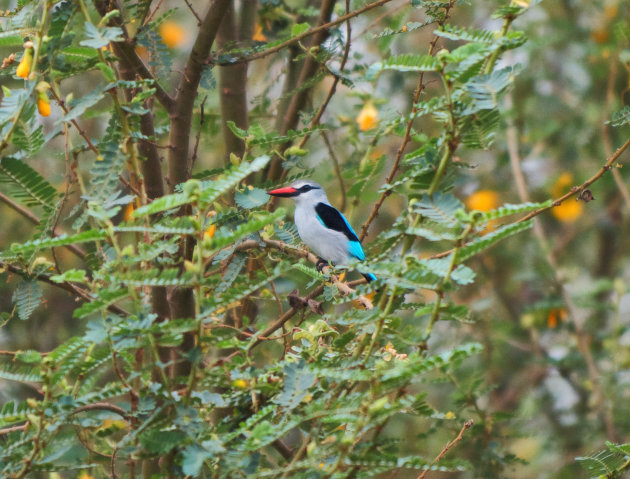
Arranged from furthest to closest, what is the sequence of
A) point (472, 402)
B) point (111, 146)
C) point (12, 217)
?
point (12, 217), point (472, 402), point (111, 146)

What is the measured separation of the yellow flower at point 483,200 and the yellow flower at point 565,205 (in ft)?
1.37

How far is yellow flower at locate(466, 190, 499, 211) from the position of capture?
5.42m

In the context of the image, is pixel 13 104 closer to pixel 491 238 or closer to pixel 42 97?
pixel 42 97

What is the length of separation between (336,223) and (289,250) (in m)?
1.28

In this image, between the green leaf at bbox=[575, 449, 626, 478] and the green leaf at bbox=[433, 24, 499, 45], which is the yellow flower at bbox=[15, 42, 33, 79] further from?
the green leaf at bbox=[575, 449, 626, 478]

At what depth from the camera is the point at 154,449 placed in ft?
5.11

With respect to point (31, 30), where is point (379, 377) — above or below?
below

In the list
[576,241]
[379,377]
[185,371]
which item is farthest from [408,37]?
[379,377]

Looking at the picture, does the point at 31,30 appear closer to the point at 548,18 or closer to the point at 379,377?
the point at 379,377

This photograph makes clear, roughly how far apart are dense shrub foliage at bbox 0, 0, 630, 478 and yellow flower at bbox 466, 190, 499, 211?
3cm

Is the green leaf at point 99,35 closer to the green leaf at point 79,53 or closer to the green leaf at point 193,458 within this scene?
the green leaf at point 79,53

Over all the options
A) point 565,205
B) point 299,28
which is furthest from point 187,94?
point 565,205

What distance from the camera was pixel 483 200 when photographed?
5.49 m

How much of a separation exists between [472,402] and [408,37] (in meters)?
3.72
